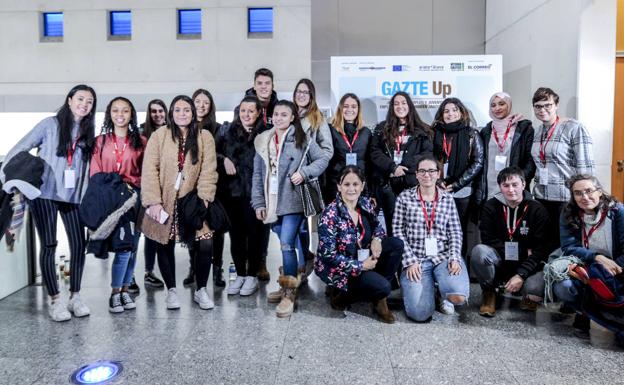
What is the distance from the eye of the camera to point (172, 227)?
10.2 ft

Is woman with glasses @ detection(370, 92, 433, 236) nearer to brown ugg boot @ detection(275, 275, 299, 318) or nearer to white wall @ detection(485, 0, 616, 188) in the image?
brown ugg boot @ detection(275, 275, 299, 318)

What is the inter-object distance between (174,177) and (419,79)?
2653mm

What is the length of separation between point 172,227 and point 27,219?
1.62 metres

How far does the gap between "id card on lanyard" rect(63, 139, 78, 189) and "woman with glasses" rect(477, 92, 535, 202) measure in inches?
114

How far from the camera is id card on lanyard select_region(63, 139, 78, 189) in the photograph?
9.72ft

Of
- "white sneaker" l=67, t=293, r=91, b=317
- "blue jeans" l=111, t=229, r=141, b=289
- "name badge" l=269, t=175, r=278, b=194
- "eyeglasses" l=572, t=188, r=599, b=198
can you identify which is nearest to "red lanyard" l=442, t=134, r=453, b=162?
"eyeglasses" l=572, t=188, r=599, b=198

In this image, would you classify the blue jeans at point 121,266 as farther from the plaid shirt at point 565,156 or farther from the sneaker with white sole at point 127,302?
the plaid shirt at point 565,156

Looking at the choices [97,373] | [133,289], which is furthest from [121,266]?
[97,373]

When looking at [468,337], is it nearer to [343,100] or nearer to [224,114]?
[343,100]

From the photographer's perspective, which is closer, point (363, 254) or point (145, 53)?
point (363, 254)

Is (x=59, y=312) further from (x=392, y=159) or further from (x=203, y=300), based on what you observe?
(x=392, y=159)

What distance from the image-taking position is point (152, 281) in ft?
12.7

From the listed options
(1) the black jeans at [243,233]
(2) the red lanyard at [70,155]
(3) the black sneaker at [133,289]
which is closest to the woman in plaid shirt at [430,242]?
(1) the black jeans at [243,233]

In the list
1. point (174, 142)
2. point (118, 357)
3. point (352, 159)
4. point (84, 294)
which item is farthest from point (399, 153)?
point (84, 294)
